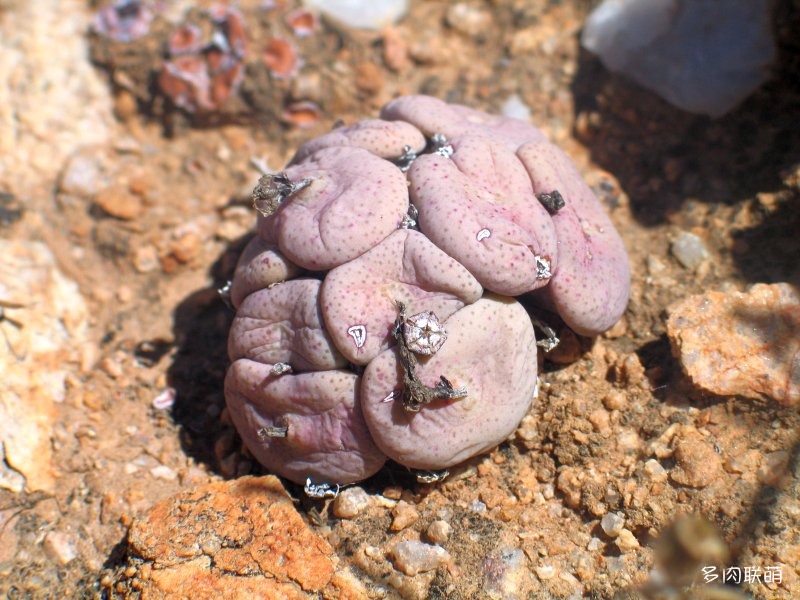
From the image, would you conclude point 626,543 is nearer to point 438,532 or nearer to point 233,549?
point 438,532

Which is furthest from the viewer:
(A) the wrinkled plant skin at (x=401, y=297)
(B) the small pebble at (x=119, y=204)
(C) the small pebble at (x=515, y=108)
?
(C) the small pebble at (x=515, y=108)

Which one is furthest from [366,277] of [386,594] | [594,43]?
[594,43]

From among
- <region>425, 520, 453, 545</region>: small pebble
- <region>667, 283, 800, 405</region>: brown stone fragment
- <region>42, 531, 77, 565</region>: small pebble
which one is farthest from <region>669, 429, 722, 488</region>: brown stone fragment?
<region>42, 531, 77, 565</region>: small pebble

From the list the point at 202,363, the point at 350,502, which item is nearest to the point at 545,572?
the point at 350,502

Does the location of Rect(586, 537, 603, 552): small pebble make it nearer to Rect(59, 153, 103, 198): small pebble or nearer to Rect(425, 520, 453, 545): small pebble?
Rect(425, 520, 453, 545): small pebble

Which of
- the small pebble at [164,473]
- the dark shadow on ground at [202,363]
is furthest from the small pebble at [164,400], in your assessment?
the small pebble at [164,473]

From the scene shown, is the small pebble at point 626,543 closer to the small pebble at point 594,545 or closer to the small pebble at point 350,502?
the small pebble at point 594,545

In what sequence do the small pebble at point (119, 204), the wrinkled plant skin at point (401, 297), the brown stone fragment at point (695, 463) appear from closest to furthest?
the wrinkled plant skin at point (401, 297) < the brown stone fragment at point (695, 463) < the small pebble at point (119, 204)
